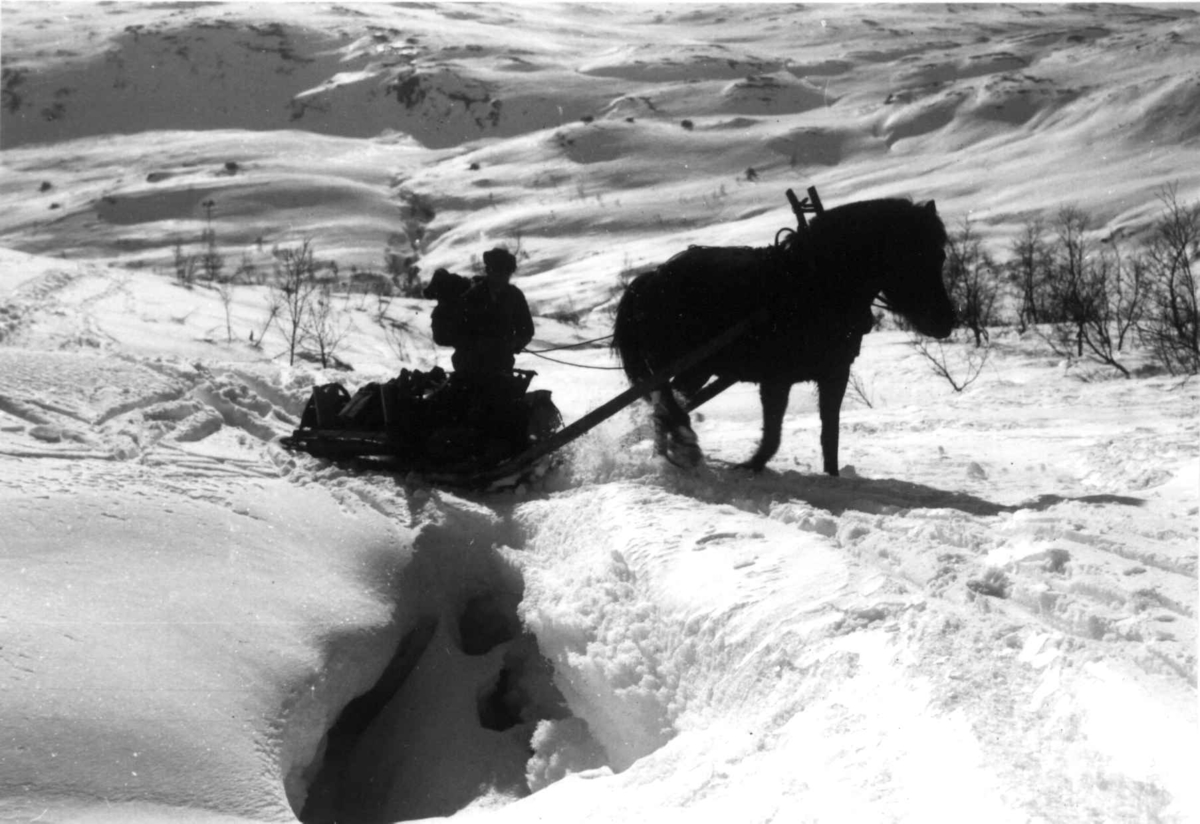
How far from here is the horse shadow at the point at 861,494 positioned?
16.9 feet

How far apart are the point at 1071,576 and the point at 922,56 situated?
6553 centimetres

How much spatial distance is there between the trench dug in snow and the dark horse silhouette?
1.50m

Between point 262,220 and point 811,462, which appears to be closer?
point 811,462

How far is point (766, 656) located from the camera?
3.38m

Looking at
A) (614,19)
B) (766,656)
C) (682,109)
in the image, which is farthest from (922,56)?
(766,656)

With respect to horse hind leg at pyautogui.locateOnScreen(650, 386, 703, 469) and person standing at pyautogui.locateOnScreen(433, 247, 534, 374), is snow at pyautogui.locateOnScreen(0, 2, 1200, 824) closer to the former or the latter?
horse hind leg at pyautogui.locateOnScreen(650, 386, 703, 469)

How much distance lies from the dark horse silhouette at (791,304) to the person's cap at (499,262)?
2.38ft

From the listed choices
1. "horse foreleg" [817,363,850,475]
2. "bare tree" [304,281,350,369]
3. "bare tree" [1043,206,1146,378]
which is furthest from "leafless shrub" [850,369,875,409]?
"bare tree" [304,281,350,369]

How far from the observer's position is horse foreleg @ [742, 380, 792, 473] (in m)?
6.32

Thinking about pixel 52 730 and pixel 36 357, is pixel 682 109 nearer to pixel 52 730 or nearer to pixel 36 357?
pixel 36 357

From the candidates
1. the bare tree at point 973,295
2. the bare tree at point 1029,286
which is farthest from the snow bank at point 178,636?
the bare tree at point 1029,286

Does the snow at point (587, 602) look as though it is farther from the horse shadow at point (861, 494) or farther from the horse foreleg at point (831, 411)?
the horse foreleg at point (831, 411)

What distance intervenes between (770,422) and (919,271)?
1.14 m

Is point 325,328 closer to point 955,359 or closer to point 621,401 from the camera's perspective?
point 955,359
